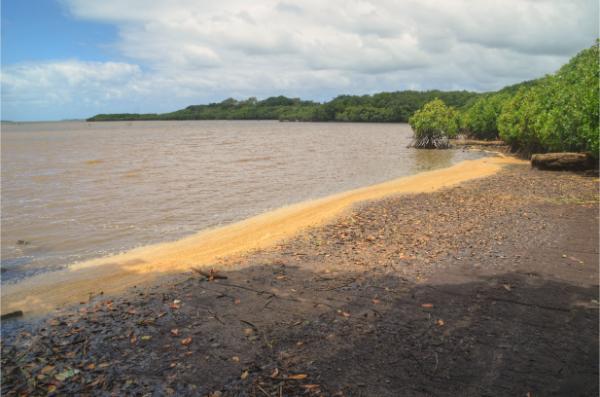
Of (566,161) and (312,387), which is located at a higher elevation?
(566,161)

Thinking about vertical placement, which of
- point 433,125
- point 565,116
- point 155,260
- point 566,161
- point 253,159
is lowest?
point 155,260

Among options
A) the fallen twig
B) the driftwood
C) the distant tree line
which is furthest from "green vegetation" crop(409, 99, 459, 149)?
the fallen twig

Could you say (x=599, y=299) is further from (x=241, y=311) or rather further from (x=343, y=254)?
(x=241, y=311)

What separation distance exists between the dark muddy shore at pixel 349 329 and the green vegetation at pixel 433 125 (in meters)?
33.3

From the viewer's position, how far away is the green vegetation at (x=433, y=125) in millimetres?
40969

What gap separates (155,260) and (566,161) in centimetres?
1919

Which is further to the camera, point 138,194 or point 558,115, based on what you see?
point 558,115

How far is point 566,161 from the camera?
66.9 ft

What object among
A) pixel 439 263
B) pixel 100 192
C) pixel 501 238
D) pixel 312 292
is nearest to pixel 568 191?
pixel 501 238

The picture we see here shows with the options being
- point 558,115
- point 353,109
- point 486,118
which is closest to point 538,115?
point 558,115

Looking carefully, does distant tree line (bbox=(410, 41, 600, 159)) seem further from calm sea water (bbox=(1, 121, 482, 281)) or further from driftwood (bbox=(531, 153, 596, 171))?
calm sea water (bbox=(1, 121, 482, 281))

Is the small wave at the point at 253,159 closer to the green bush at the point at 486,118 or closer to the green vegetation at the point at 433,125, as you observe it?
the green vegetation at the point at 433,125

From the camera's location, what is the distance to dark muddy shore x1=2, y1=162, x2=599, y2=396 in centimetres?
447

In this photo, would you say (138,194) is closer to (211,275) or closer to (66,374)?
(211,275)
